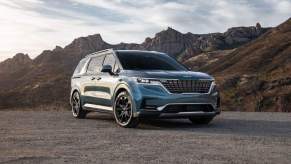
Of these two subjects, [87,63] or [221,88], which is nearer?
[87,63]

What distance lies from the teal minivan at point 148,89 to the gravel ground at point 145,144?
1.37 ft

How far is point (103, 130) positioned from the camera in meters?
9.35

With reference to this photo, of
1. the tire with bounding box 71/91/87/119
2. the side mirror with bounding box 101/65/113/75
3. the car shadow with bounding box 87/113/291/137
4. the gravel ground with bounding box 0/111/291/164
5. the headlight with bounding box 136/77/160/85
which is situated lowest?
the car shadow with bounding box 87/113/291/137

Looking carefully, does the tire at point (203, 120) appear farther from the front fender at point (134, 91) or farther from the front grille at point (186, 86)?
the front fender at point (134, 91)

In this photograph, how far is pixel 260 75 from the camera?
41.2m

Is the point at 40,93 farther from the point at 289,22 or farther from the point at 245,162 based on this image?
the point at 245,162

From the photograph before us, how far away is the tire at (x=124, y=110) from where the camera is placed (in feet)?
32.1

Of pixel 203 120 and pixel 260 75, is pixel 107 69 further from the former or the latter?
pixel 260 75

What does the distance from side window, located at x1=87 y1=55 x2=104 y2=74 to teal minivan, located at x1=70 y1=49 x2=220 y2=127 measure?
0.12 ft

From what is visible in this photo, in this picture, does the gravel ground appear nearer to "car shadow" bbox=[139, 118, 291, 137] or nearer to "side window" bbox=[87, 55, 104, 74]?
"car shadow" bbox=[139, 118, 291, 137]

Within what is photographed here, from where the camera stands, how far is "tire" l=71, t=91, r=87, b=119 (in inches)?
496

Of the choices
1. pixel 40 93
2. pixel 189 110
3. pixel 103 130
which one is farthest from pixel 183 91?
pixel 40 93

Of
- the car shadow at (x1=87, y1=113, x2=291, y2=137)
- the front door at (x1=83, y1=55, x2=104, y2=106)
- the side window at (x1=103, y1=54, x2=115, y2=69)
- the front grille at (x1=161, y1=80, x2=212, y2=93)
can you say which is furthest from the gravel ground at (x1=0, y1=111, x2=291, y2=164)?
the side window at (x1=103, y1=54, x2=115, y2=69)

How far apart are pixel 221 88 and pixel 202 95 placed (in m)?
28.5
